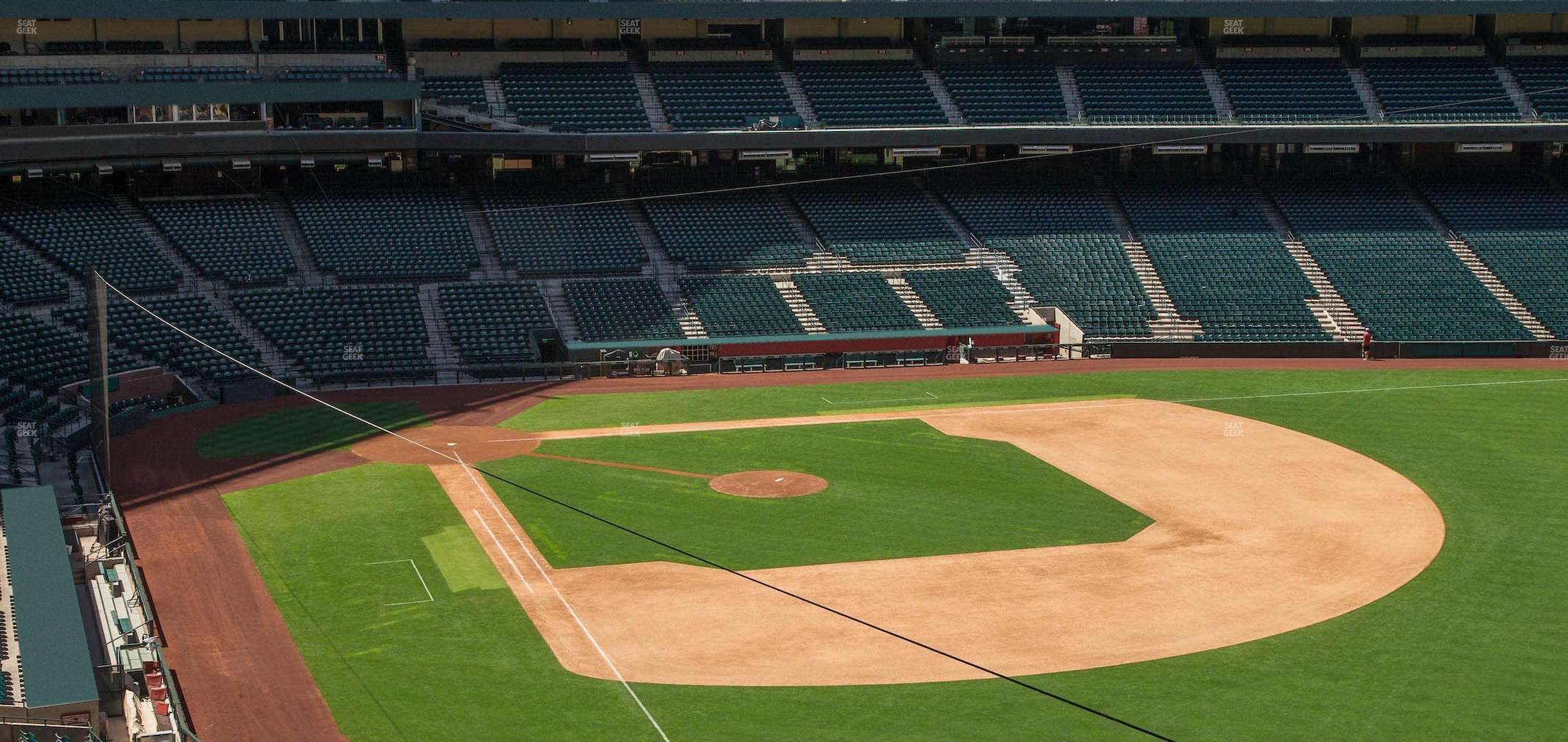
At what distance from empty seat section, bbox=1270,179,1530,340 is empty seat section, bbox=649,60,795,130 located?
26129 mm

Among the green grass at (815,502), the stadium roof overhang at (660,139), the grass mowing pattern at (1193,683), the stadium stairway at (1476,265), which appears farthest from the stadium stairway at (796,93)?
the grass mowing pattern at (1193,683)

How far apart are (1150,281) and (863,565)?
119 feet

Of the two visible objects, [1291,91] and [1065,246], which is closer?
[1065,246]

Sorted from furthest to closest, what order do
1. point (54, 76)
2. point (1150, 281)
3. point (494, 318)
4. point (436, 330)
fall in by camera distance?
point (1150, 281) → point (494, 318) → point (436, 330) → point (54, 76)

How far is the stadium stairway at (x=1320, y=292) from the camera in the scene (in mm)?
61500

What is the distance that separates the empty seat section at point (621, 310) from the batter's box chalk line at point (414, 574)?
24.9 m

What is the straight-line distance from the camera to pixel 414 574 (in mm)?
32125

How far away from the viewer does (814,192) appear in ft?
232

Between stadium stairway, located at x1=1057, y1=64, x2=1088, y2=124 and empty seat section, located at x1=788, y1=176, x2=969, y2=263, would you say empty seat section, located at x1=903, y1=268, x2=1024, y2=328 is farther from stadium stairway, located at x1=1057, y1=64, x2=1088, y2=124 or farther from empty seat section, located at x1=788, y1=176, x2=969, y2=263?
stadium stairway, located at x1=1057, y1=64, x2=1088, y2=124

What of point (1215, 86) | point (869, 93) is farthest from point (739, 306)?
point (1215, 86)

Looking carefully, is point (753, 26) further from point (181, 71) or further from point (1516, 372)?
point (1516, 372)

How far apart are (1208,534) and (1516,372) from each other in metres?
28.5

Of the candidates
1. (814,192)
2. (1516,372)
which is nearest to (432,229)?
(814,192)

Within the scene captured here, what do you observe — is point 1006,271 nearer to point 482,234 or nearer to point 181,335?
point 482,234
